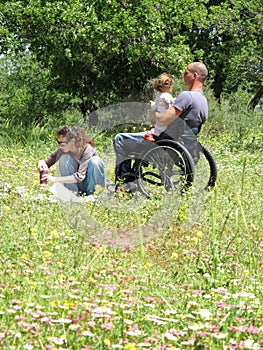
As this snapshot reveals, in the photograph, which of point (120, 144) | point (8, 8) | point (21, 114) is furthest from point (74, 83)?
point (120, 144)

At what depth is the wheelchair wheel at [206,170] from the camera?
21.9 ft

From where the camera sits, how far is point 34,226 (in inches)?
186

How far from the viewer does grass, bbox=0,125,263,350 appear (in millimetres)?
2783

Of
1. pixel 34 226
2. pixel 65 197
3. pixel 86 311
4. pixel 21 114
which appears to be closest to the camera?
pixel 86 311

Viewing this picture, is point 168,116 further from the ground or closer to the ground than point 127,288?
further from the ground

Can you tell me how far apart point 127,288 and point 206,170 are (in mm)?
3488

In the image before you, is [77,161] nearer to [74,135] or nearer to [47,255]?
[74,135]

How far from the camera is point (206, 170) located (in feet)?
22.5

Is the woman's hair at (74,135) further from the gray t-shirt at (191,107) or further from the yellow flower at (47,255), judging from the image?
the yellow flower at (47,255)

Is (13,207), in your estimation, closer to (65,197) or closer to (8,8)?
(65,197)

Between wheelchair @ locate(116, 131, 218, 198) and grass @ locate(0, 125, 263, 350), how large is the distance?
0.81 m

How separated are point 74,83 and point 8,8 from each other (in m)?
4.15

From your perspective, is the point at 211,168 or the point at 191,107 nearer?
the point at 191,107

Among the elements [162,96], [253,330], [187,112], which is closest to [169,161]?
[187,112]
